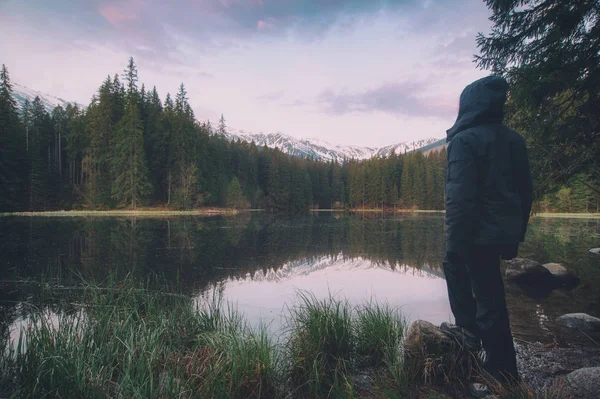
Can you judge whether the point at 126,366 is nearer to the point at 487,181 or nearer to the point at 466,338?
the point at 466,338

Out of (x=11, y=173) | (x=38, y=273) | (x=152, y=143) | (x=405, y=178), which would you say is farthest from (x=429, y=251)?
(x=405, y=178)

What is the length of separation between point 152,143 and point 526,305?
48.6 metres

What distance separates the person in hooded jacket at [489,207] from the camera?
279cm

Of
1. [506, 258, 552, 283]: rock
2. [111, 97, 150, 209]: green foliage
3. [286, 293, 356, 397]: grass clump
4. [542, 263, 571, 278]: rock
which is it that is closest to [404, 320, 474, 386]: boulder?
[286, 293, 356, 397]: grass clump

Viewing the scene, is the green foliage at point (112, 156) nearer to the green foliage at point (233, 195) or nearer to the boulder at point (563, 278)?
the green foliage at point (233, 195)

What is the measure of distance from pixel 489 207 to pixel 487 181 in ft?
0.75

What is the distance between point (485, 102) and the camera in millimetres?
2986

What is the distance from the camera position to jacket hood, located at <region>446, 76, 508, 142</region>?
299 centimetres

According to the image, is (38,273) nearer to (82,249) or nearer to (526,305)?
(82,249)

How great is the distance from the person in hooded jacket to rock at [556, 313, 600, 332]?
258 cm

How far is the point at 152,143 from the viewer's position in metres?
46.3

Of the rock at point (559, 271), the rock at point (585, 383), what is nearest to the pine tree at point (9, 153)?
the rock at point (559, 271)

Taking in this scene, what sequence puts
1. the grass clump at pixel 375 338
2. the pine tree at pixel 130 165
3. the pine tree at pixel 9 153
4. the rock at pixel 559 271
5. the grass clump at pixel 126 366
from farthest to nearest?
the pine tree at pixel 130 165 < the pine tree at pixel 9 153 < the rock at pixel 559 271 < the grass clump at pixel 375 338 < the grass clump at pixel 126 366

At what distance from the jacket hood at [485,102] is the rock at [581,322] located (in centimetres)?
340
